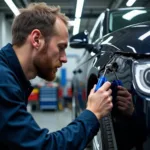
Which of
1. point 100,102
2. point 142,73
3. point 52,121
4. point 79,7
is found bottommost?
point 52,121

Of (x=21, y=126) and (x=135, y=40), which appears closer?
(x=21, y=126)

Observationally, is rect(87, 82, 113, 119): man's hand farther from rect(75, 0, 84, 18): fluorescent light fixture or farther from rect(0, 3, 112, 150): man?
rect(75, 0, 84, 18): fluorescent light fixture

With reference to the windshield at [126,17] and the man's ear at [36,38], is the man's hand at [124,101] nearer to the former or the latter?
the man's ear at [36,38]

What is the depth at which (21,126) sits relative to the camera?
0.98 meters

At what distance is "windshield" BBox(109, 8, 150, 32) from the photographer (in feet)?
7.59

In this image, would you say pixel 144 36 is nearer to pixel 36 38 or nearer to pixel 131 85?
pixel 131 85

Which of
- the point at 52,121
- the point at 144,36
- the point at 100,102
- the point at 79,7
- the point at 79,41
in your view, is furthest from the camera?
the point at 79,7

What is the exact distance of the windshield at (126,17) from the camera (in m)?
2.31

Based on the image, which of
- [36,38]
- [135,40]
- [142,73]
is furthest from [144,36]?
[36,38]

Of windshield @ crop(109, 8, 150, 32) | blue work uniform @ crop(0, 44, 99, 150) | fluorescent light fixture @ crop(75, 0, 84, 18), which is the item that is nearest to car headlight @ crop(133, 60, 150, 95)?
blue work uniform @ crop(0, 44, 99, 150)

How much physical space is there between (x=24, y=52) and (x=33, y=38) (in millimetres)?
73

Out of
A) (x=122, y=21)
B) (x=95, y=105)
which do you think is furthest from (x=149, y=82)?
(x=122, y=21)

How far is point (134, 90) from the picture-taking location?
1.15m

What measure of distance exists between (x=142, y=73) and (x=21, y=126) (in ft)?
1.80
